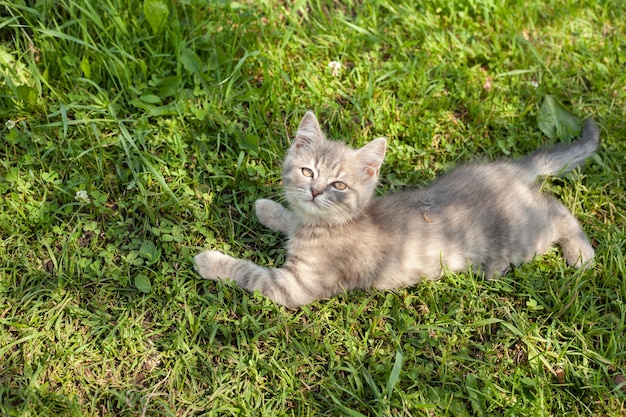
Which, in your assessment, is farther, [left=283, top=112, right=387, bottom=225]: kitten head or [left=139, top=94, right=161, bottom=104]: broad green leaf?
[left=139, top=94, right=161, bottom=104]: broad green leaf

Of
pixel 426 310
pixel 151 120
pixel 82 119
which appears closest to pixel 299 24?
pixel 151 120

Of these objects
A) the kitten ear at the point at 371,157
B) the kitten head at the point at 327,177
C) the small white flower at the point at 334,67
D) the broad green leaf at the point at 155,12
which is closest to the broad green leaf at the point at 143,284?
the kitten head at the point at 327,177

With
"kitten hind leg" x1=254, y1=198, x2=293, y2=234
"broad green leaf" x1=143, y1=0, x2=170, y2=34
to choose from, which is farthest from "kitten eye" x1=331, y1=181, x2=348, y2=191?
"broad green leaf" x1=143, y1=0, x2=170, y2=34

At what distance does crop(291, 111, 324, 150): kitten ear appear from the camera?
3.20 metres

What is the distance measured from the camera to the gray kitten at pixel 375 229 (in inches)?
123

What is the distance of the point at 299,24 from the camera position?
4.14 meters

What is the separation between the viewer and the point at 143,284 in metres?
3.02

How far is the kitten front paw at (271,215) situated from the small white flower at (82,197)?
1.00 m

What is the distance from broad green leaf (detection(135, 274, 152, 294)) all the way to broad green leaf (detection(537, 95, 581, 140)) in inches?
114

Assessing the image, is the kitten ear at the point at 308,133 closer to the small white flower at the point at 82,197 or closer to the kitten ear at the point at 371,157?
the kitten ear at the point at 371,157

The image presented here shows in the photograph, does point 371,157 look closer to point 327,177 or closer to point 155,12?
point 327,177

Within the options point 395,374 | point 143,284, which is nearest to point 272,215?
point 143,284

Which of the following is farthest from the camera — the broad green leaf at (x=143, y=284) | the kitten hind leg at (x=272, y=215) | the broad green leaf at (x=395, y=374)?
the kitten hind leg at (x=272, y=215)

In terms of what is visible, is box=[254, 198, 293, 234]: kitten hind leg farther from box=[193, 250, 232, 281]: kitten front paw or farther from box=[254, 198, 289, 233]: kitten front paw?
box=[193, 250, 232, 281]: kitten front paw
